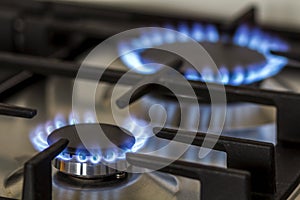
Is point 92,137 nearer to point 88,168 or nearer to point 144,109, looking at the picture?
point 88,168

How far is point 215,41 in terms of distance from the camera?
1008mm

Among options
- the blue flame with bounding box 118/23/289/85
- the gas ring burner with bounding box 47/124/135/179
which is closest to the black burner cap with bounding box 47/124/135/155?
the gas ring burner with bounding box 47/124/135/179

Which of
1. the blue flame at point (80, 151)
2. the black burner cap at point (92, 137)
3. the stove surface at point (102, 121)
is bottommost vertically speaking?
the stove surface at point (102, 121)

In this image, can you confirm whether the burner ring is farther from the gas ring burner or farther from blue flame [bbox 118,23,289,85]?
blue flame [bbox 118,23,289,85]

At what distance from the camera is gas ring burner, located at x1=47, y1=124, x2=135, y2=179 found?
67 cm

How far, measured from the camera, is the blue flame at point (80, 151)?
26.4 inches

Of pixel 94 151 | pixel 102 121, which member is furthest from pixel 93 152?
pixel 102 121

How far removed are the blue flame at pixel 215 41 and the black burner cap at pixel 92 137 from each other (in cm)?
18

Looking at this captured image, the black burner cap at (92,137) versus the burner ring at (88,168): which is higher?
the black burner cap at (92,137)

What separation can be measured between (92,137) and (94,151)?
0.09ft

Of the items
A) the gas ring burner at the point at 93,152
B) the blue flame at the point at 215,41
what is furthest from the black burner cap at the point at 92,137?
the blue flame at the point at 215,41

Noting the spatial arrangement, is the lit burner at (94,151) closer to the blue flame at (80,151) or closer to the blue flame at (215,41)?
the blue flame at (80,151)

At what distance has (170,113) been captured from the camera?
88cm

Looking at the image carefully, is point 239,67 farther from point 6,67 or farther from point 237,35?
point 6,67
